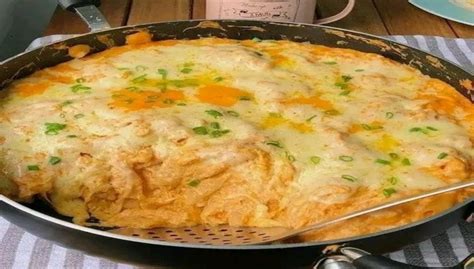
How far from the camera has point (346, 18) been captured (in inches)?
80.7

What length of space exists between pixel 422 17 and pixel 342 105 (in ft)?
3.02

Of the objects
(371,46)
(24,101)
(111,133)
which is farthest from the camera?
(371,46)

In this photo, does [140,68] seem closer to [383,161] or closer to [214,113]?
[214,113]

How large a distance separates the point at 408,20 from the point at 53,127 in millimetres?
1212

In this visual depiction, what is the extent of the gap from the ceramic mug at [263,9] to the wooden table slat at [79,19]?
0.39m

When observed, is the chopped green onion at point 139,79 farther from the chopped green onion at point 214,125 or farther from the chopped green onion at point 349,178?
the chopped green onion at point 349,178

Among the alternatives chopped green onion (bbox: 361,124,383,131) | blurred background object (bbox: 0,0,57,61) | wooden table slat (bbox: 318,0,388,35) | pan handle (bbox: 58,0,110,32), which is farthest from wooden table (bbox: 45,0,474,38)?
chopped green onion (bbox: 361,124,383,131)

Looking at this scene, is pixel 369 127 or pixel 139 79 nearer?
pixel 369 127

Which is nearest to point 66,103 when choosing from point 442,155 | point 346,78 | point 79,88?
point 79,88

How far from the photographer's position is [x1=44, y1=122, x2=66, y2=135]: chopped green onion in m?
1.15

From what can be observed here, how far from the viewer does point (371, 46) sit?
150cm

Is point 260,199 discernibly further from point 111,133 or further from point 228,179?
point 111,133

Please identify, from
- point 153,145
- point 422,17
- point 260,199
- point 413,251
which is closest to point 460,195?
point 413,251

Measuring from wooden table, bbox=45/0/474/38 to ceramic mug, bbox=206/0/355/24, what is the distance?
291 millimetres
